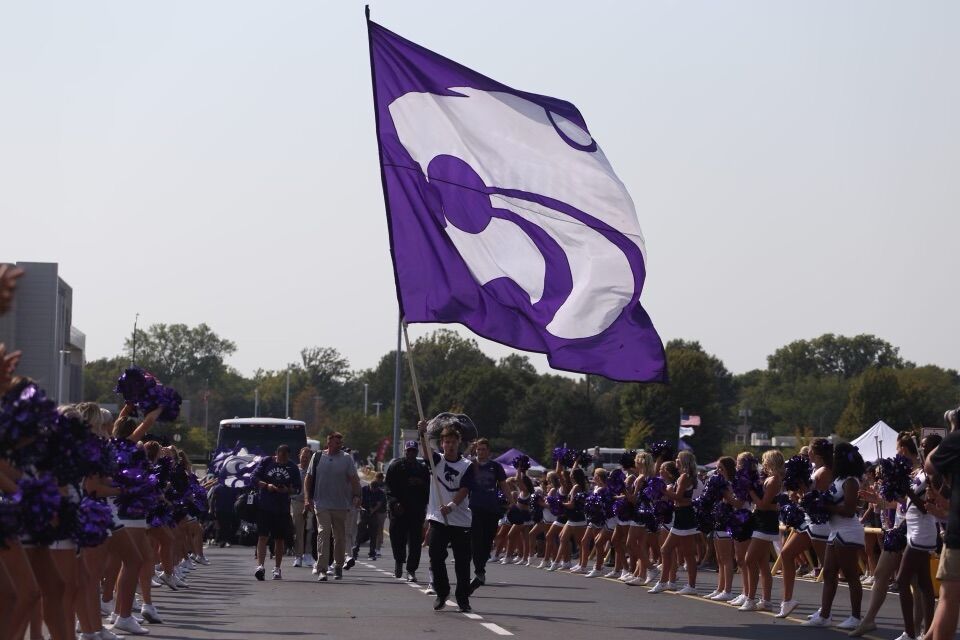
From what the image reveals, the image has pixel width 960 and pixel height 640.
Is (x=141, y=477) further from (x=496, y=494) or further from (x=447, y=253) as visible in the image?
(x=496, y=494)

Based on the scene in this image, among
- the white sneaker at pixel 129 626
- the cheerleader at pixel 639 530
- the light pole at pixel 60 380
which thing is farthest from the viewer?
the light pole at pixel 60 380

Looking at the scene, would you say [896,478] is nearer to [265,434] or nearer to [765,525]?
[765,525]

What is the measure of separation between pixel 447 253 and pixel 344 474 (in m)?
5.69

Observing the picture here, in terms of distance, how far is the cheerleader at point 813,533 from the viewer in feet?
52.4

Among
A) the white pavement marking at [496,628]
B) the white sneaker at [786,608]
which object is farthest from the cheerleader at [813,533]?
the white pavement marking at [496,628]

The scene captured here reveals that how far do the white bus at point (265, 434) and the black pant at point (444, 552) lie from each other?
27623mm

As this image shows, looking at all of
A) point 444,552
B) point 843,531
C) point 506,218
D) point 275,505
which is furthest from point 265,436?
point 843,531

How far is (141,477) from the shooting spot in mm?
13586

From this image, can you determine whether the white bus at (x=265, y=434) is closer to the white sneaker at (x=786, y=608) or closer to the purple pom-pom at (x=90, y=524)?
the white sneaker at (x=786, y=608)

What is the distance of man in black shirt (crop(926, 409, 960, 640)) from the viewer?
11078mm

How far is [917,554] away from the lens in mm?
13648

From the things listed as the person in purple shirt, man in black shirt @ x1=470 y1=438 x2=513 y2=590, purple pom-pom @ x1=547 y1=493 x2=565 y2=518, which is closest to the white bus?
purple pom-pom @ x1=547 y1=493 x2=565 y2=518

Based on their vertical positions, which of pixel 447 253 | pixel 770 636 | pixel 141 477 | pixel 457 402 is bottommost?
pixel 770 636

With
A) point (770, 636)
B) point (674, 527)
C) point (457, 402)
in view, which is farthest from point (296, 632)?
point (457, 402)
